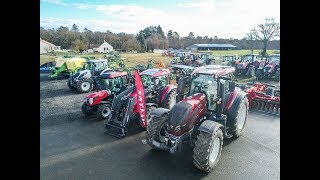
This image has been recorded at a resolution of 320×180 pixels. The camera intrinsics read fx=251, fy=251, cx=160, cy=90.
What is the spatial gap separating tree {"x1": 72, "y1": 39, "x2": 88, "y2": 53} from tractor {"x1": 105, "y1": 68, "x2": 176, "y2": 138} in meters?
1.31

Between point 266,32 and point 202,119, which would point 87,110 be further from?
point 266,32

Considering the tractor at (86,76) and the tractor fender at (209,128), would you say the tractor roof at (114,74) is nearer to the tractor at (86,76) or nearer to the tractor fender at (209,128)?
the tractor at (86,76)

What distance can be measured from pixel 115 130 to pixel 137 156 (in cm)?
121

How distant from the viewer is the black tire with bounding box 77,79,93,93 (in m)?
7.96

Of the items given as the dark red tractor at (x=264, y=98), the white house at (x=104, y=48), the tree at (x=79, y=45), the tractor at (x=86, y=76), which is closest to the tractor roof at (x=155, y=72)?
the white house at (x=104, y=48)

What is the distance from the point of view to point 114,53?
5887mm

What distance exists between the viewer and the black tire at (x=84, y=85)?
796 cm

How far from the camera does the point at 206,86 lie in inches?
169

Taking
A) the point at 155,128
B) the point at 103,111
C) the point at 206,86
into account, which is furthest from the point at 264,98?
the point at 103,111

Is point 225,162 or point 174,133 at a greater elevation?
point 174,133
